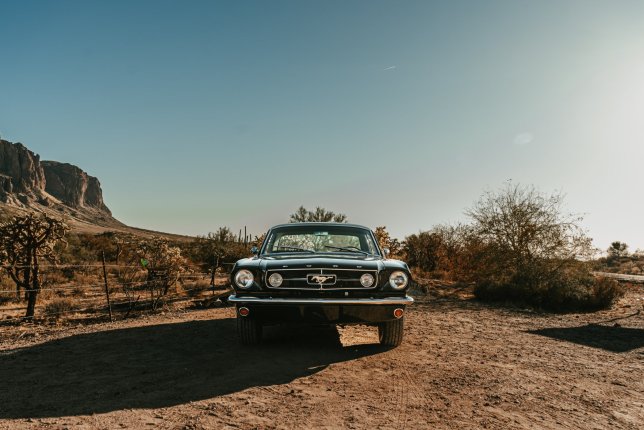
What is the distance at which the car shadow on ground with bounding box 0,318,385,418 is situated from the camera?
3.74 m

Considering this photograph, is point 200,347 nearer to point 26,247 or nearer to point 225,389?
point 225,389

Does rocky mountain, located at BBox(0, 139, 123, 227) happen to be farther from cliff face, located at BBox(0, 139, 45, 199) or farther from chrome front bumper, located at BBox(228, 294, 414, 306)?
chrome front bumper, located at BBox(228, 294, 414, 306)

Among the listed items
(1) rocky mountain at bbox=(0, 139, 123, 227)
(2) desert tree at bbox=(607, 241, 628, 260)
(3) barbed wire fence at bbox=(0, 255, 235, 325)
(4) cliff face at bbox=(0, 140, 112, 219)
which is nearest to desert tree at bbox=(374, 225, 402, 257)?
(3) barbed wire fence at bbox=(0, 255, 235, 325)

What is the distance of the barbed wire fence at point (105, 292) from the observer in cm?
1074

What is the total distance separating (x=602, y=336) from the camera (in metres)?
8.16

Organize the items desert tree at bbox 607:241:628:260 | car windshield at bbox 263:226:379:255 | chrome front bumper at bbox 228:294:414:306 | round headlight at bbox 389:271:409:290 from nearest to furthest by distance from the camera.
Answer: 1. chrome front bumper at bbox 228:294:414:306
2. round headlight at bbox 389:271:409:290
3. car windshield at bbox 263:226:379:255
4. desert tree at bbox 607:241:628:260

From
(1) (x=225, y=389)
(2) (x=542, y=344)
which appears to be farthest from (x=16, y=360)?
(2) (x=542, y=344)

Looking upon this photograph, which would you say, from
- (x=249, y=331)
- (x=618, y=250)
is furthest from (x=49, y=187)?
(x=249, y=331)

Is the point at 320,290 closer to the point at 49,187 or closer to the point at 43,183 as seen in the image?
the point at 43,183

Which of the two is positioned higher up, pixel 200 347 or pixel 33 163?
pixel 33 163

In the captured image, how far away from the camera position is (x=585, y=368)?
17.3 feet

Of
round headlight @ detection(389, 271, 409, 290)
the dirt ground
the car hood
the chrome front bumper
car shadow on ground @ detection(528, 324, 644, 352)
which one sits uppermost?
the car hood

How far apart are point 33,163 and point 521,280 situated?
4900 inches

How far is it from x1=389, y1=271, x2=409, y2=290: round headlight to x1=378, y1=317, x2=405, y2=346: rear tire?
0.70 metres
